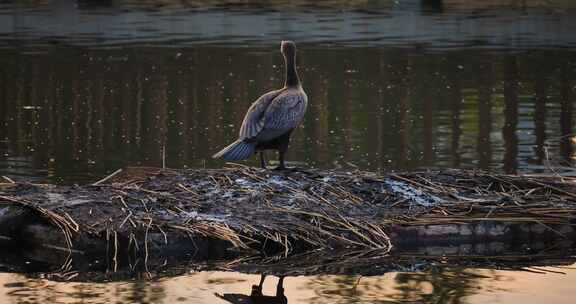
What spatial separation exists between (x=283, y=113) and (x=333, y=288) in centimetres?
313

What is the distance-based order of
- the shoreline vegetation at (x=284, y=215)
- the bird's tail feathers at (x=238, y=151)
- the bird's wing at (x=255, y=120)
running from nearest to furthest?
the shoreline vegetation at (x=284, y=215) → the bird's tail feathers at (x=238, y=151) → the bird's wing at (x=255, y=120)

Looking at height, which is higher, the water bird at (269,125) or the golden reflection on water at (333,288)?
the water bird at (269,125)

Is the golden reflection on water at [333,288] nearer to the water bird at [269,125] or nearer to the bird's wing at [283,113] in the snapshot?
the water bird at [269,125]

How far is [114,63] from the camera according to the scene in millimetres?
35719

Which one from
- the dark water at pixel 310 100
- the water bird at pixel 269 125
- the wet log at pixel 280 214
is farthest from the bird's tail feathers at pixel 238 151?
the dark water at pixel 310 100

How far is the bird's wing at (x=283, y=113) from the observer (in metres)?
15.1

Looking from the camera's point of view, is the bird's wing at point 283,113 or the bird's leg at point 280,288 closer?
the bird's leg at point 280,288

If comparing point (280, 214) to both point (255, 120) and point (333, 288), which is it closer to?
point (255, 120)

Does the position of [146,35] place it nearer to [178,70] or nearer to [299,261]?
[178,70]

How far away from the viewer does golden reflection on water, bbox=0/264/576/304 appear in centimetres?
1188

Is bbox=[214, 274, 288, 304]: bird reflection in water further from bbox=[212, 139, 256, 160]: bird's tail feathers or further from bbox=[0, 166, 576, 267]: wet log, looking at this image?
bbox=[212, 139, 256, 160]: bird's tail feathers

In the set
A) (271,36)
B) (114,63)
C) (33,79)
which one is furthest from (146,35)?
(33,79)

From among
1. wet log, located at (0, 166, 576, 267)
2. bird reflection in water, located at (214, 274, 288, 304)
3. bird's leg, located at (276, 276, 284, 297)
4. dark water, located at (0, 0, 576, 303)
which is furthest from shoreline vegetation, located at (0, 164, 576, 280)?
bird reflection in water, located at (214, 274, 288, 304)

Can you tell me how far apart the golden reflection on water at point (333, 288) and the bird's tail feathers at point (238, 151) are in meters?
2.28
